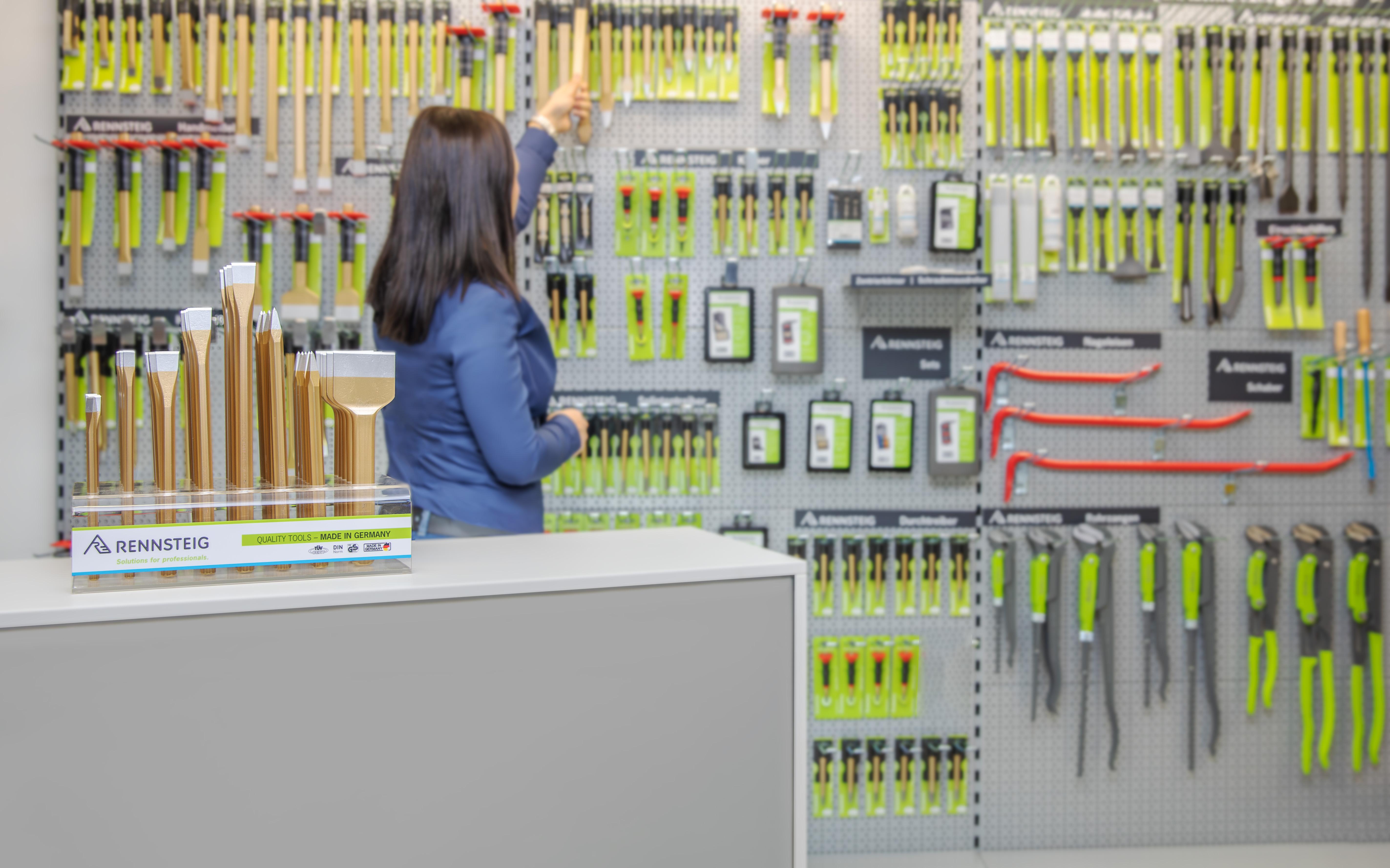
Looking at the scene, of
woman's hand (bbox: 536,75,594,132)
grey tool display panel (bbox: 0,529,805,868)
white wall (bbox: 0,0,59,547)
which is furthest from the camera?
white wall (bbox: 0,0,59,547)

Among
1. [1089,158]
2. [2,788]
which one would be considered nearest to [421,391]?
[2,788]

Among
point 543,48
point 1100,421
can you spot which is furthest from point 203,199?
point 1100,421

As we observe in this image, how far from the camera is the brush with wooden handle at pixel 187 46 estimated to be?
10.2 feet

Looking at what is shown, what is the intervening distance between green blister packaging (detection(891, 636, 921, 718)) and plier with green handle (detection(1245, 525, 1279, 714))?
4.19 feet

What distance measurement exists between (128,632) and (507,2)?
9.16 ft

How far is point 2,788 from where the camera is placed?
37.1 inches

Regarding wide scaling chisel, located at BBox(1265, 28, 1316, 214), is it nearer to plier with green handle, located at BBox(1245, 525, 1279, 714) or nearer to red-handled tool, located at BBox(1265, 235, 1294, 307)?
red-handled tool, located at BBox(1265, 235, 1294, 307)

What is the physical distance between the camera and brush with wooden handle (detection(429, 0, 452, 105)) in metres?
3.18

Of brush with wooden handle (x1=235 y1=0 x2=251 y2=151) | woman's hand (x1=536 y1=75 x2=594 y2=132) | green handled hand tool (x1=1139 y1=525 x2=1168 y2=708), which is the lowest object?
green handled hand tool (x1=1139 y1=525 x2=1168 y2=708)

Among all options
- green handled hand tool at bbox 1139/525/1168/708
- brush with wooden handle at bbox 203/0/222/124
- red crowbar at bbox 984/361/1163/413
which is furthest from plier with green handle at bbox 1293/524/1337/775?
brush with wooden handle at bbox 203/0/222/124

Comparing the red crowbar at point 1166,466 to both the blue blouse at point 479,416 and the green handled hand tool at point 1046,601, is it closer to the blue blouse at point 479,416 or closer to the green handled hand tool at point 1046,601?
the green handled hand tool at point 1046,601

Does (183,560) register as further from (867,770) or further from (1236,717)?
(1236,717)

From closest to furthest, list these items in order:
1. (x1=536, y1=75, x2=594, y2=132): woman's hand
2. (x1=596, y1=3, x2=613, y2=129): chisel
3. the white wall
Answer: (x1=536, y1=75, x2=594, y2=132): woman's hand → the white wall → (x1=596, y1=3, x2=613, y2=129): chisel

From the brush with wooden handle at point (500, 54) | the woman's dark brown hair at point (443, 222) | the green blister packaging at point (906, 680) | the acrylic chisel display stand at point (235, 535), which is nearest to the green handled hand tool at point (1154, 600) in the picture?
the green blister packaging at point (906, 680)
